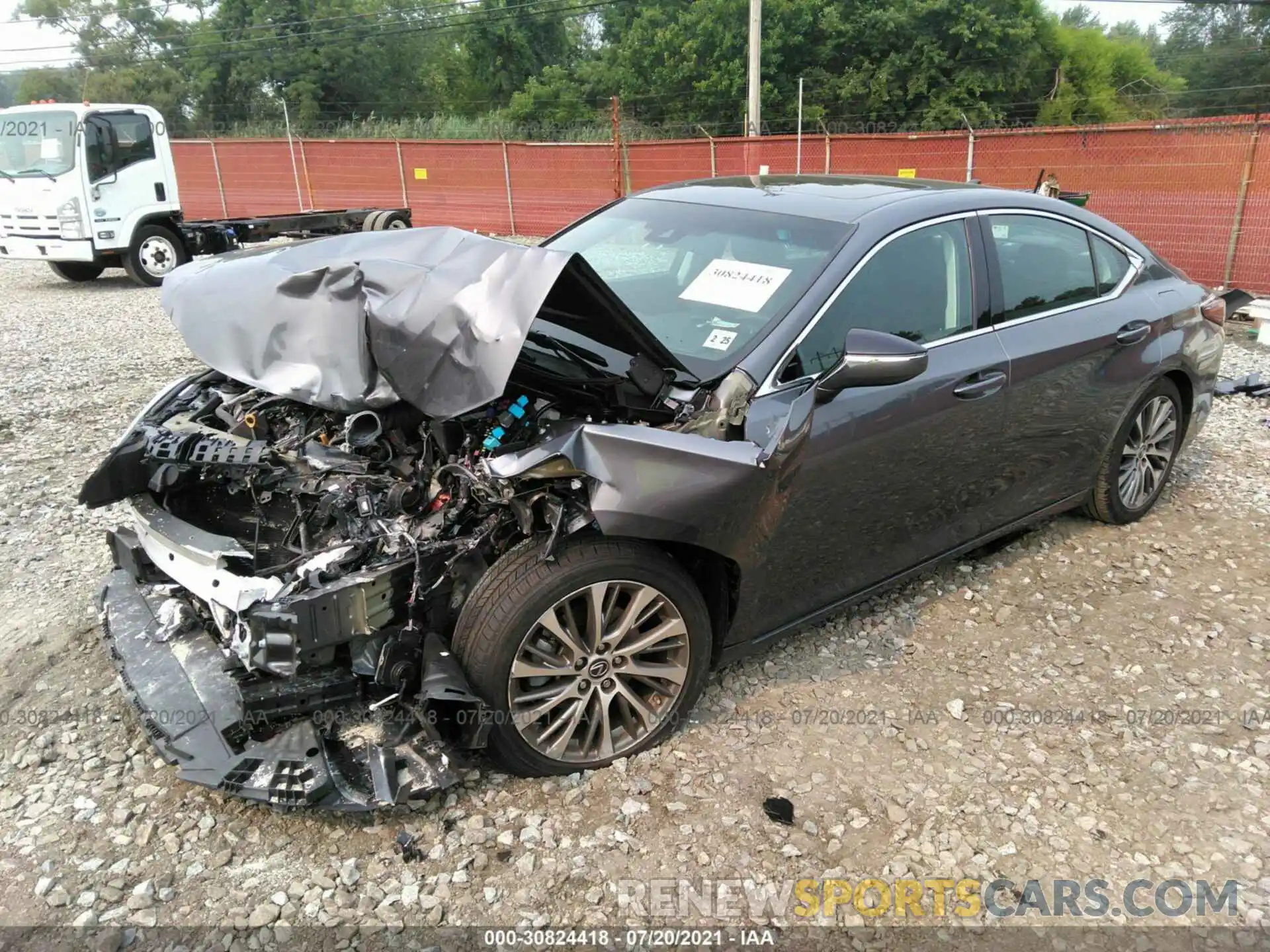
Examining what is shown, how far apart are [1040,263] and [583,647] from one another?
8.93 ft

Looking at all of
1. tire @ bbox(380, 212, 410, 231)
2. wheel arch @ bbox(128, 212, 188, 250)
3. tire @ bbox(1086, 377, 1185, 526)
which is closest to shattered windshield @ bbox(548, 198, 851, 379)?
tire @ bbox(1086, 377, 1185, 526)

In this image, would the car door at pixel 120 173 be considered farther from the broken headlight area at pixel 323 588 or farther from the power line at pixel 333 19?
the power line at pixel 333 19

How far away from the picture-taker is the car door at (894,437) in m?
3.15

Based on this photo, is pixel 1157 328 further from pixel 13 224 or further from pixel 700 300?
pixel 13 224

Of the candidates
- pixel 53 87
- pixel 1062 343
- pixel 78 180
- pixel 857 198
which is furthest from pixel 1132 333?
pixel 53 87

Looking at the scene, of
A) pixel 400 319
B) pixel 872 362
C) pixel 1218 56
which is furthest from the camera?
pixel 1218 56

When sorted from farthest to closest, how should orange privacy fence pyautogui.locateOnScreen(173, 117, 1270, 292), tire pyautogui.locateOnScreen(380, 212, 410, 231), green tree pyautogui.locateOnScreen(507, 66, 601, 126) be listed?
green tree pyautogui.locateOnScreen(507, 66, 601, 126) < tire pyautogui.locateOnScreen(380, 212, 410, 231) < orange privacy fence pyautogui.locateOnScreen(173, 117, 1270, 292)

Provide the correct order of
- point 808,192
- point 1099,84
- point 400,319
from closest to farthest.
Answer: point 400,319
point 808,192
point 1099,84

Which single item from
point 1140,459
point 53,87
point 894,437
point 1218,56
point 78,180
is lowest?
point 1140,459

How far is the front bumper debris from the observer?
99.7 inches

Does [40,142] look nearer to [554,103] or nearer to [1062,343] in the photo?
[1062,343]

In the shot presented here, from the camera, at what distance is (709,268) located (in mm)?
3600

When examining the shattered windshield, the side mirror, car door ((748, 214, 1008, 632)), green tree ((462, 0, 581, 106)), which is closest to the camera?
the side mirror

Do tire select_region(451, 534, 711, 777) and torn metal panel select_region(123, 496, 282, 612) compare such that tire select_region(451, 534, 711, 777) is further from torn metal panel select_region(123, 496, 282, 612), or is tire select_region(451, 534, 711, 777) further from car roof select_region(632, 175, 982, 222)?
car roof select_region(632, 175, 982, 222)
